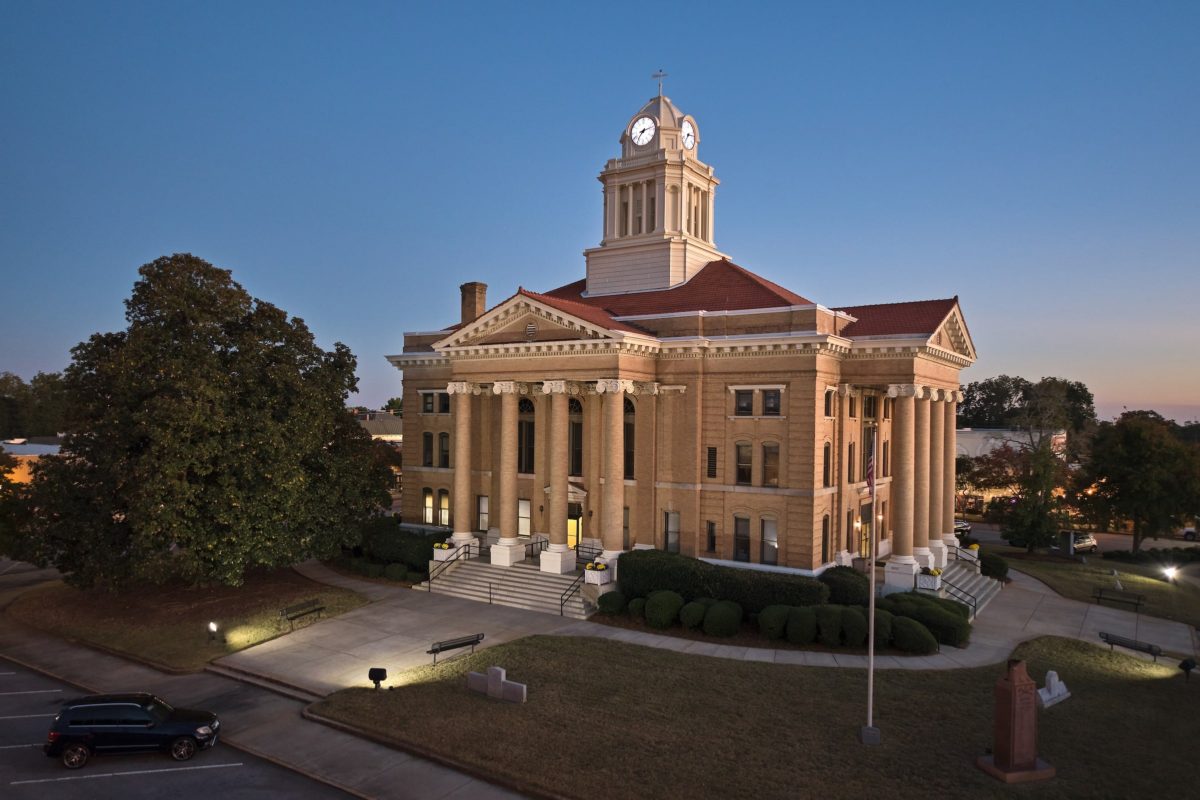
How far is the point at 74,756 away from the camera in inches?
676

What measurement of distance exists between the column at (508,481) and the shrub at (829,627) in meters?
14.7

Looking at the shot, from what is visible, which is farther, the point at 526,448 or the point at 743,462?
the point at 526,448

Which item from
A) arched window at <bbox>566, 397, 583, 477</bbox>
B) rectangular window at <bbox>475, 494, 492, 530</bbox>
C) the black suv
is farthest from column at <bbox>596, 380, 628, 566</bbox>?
the black suv

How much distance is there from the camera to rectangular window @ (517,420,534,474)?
38250 mm

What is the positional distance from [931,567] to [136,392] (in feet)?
115

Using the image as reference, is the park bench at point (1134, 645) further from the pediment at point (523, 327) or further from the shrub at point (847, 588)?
the pediment at point (523, 327)

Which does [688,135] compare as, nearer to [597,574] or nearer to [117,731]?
[597,574]

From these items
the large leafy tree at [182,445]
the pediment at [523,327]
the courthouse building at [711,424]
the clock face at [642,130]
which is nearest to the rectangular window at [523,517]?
the courthouse building at [711,424]

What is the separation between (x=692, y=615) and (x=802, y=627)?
13.2ft

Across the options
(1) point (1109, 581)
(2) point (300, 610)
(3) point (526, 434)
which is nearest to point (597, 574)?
(3) point (526, 434)

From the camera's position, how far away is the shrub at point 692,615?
27438mm

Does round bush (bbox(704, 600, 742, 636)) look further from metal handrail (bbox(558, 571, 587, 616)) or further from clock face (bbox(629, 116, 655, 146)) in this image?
clock face (bbox(629, 116, 655, 146))

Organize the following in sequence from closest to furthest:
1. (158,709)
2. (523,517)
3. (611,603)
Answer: (158,709) < (611,603) < (523,517)

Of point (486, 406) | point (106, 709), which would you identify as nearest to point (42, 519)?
point (106, 709)
